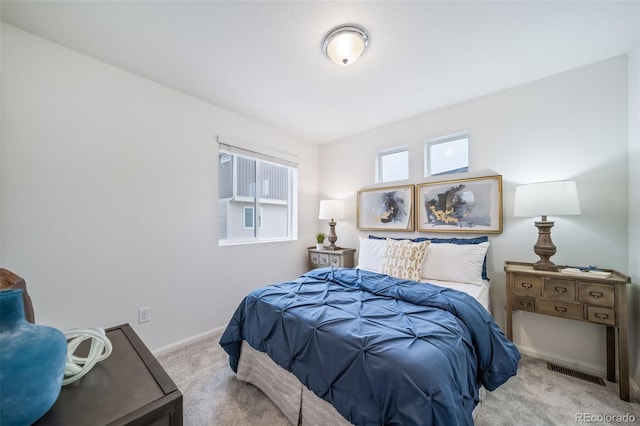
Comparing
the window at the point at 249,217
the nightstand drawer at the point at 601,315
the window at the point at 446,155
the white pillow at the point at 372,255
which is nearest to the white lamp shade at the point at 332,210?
the white pillow at the point at 372,255

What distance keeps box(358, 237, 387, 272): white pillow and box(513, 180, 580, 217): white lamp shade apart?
4.32ft

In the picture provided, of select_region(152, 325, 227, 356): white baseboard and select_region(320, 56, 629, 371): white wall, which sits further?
select_region(152, 325, 227, 356): white baseboard

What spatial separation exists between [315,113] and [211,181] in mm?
1420

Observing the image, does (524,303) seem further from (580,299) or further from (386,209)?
(386,209)

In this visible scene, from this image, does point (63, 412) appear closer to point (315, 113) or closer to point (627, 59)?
point (315, 113)

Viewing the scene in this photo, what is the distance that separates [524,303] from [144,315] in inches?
127

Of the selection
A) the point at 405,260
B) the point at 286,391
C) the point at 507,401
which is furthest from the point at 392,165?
the point at 286,391

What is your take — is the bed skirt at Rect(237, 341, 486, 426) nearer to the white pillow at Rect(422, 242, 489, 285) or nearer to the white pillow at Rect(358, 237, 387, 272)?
the white pillow at Rect(422, 242, 489, 285)

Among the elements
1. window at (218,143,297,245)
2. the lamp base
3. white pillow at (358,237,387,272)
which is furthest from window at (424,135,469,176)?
window at (218,143,297,245)

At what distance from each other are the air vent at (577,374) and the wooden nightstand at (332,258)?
83.0 inches

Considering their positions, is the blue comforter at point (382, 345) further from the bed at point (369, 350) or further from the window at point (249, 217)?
the window at point (249, 217)

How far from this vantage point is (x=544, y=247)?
1997 mm

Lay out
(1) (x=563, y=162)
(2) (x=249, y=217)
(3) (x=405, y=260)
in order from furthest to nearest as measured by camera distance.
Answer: (2) (x=249, y=217)
(3) (x=405, y=260)
(1) (x=563, y=162)

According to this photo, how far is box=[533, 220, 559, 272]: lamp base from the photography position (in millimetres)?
1979
